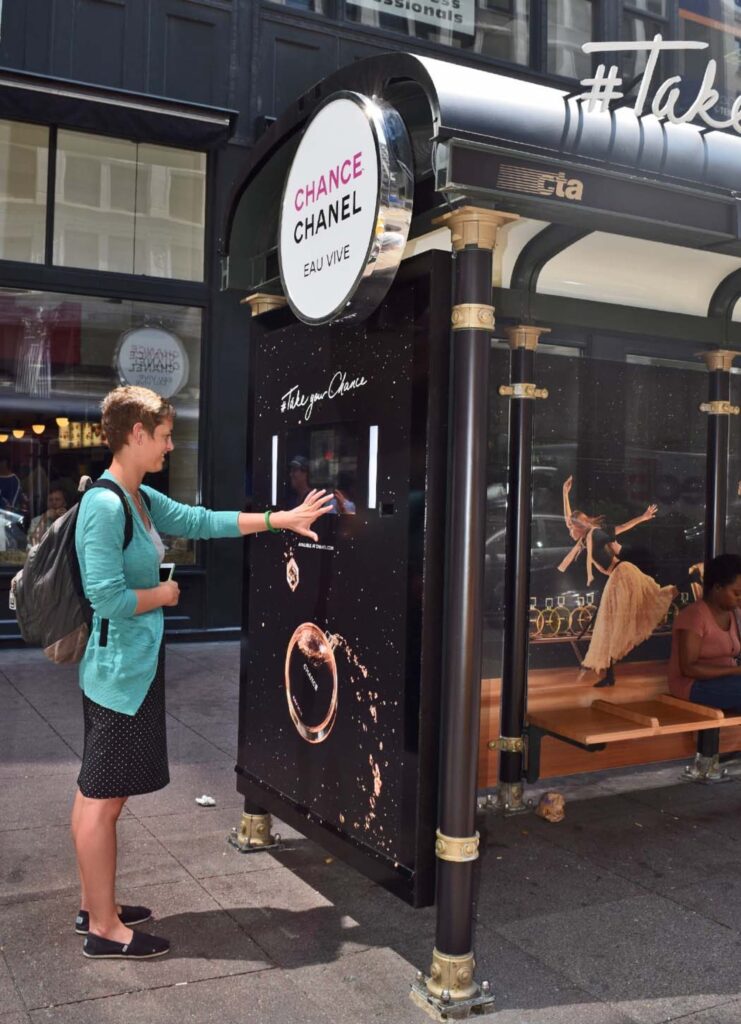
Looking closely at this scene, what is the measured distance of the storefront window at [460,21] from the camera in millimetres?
11109

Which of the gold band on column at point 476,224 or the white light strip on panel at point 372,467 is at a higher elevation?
the gold band on column at point 476,224

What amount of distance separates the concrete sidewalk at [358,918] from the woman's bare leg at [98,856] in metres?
0.15

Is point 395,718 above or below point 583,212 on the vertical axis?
below

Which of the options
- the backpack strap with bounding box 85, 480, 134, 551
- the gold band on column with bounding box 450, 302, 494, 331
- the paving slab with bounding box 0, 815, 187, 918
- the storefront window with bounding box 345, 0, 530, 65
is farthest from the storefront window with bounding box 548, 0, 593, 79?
the paving slab with bounding box 0, 815, 187, 918

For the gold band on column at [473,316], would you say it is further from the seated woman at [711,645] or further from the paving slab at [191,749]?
the paving slab at [191,749]

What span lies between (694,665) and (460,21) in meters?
8.88

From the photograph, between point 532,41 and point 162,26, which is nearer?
point 162,26

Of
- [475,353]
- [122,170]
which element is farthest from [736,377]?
[122,170]

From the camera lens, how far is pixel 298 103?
3.90 meters

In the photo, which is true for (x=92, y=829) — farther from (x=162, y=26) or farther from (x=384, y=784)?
(x=162, y=26)

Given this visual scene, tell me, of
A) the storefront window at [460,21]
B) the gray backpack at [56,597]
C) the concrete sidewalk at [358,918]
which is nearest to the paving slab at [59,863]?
the concrete sidewalk at [358,918]

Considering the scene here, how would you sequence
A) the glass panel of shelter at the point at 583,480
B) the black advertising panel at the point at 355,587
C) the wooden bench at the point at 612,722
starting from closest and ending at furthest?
the black advertising panel at the point at 355,587
the wooden bench at the point at 612,722
the glass panel of shelter at the point at 583,480

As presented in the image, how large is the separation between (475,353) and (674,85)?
113 cm

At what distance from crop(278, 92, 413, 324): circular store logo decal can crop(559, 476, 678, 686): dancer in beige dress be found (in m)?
2.18
